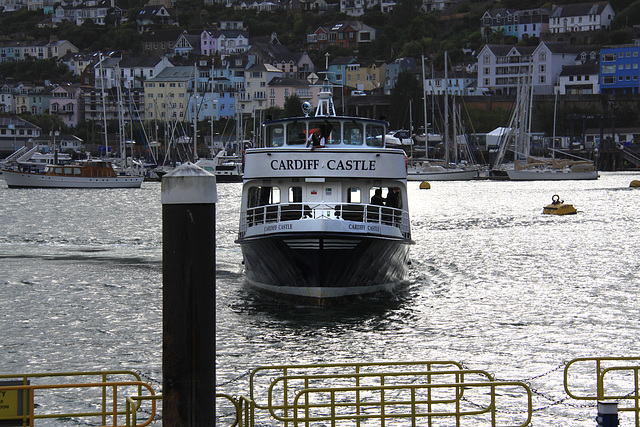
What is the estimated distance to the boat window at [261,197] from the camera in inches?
1348

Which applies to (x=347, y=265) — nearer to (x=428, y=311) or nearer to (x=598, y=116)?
(x=428, y=311)

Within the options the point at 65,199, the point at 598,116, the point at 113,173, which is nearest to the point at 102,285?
the point at 65,199

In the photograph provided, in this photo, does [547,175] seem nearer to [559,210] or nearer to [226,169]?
[226,169]

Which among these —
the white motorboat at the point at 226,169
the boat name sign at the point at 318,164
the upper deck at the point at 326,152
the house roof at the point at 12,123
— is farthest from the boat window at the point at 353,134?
the house roof at the point at 12,123

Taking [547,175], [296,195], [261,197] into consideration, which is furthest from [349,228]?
[547,175]

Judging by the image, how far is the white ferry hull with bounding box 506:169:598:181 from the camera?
131500mm

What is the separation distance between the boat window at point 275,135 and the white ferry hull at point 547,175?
101 meters

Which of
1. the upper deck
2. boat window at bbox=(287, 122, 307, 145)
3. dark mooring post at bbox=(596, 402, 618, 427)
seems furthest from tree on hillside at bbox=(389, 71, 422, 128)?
dark mooring post at bbox=(596, 402, 618, 427)

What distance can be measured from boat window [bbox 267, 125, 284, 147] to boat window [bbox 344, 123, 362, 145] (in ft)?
7.18

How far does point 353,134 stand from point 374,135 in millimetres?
859

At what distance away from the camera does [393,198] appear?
34469mm

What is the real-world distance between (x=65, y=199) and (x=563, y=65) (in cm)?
11285

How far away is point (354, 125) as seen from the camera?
33875 mm

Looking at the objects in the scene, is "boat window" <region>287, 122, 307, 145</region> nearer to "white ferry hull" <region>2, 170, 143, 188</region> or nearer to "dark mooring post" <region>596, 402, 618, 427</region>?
"dark mooring post" <region>596, 402, 618, 427</region>
